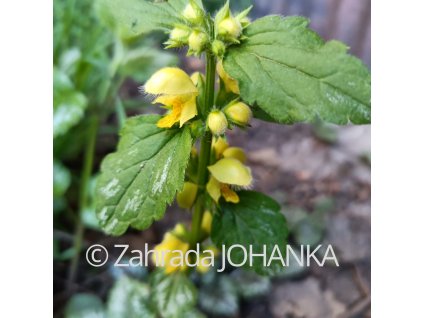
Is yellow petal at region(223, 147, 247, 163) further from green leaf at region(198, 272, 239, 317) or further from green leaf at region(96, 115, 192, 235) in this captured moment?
green leaf at region(198, 272, 239, 317)

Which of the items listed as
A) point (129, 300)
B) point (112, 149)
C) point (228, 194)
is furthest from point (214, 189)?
point (112, 149)

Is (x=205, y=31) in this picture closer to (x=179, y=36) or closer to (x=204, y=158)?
(x=179, y=36)

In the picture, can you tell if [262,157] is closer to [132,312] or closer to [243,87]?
[132,312]

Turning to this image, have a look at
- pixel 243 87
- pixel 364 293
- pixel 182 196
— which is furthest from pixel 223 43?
pixel 364 293

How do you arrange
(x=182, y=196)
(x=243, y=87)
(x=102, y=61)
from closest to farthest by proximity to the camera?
(x=243, y=87) < (x=182, y=196) < (x=102, y=61)

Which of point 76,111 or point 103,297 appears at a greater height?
point 76,111

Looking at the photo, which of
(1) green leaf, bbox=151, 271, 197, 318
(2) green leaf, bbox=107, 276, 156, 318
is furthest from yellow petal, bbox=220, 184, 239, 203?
(2) green leaf, bbox=107, 276, 156, 318

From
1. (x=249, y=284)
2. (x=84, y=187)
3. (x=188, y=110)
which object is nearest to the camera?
(x=188, y=110)

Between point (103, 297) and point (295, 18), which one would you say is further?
point (103, 297)

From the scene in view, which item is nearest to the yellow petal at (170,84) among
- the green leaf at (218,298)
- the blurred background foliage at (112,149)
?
the blurred background foliage at (112,149)
